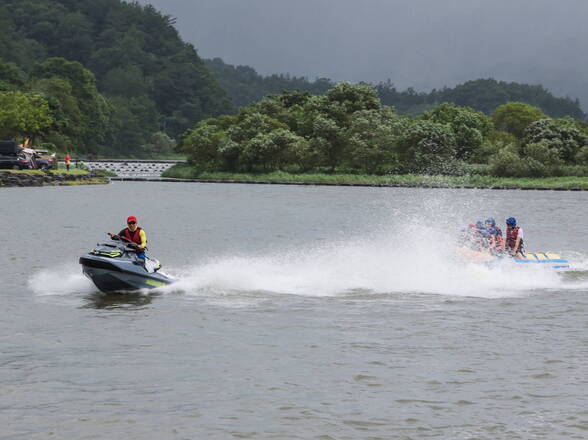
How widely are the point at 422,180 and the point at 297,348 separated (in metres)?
99.6

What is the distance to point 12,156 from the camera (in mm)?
96125

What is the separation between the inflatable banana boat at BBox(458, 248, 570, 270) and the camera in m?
27.3

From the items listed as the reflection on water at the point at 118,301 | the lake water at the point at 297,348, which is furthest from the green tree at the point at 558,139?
the reflection on water at the point at 118,301

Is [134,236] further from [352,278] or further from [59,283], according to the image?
[352,278]

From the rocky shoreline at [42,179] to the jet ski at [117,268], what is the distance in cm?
7227

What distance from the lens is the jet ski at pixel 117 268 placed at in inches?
901

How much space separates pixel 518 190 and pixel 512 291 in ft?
282

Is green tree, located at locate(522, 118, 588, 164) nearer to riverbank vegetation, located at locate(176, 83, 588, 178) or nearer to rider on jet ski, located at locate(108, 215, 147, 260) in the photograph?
riverbank vegetation, located at locate(176, 83, 588, 178)

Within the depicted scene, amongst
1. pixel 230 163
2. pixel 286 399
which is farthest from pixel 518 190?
pixel 286 399

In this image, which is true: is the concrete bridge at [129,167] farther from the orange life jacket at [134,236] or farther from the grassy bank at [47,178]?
the orange life jacket at [134,236]

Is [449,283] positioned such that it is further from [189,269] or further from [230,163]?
[230,163]

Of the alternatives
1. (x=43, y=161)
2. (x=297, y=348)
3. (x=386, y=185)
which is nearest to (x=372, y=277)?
(x=297, y=348)

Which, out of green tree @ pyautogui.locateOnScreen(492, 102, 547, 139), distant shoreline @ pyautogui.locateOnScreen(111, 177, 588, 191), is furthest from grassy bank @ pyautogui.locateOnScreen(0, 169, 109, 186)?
green tree @ pyautogui.locateOnScreen(492, 102, 547, 139)

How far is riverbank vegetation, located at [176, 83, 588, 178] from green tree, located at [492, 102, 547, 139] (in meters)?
21.0
